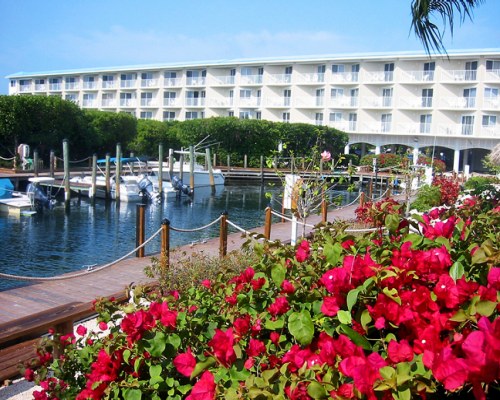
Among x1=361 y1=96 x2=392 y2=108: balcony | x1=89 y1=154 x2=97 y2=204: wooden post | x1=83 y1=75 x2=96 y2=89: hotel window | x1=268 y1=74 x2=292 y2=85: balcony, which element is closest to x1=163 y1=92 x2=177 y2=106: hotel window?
x1=83 y1=75 x2=96 y2=89: hotel window

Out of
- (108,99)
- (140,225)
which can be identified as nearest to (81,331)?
(140,225)

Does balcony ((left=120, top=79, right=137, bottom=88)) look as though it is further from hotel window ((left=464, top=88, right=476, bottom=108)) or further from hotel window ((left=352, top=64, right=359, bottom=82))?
hotel window ((left=464, top=88, right=476, bottom=108))

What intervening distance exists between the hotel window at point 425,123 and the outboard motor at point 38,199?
119ft

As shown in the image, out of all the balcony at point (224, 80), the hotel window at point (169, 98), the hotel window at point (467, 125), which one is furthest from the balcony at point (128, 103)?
the hotel window at point (467, 125)

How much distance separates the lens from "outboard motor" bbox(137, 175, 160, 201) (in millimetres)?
29078

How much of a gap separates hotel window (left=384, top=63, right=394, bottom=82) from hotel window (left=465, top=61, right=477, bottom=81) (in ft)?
21.8

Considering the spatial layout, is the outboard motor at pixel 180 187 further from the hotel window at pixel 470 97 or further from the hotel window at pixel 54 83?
the hotel window at pixel 54 83

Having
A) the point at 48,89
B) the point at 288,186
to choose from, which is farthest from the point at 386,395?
the point at 48,89

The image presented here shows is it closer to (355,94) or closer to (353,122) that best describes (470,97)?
(355,94)

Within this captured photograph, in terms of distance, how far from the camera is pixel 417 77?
49.2 m

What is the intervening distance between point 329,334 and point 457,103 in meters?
50.3

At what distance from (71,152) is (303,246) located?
41589mm

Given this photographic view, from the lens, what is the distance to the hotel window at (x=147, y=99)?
63156 mm

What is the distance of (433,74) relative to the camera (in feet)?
159
